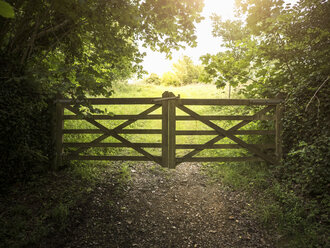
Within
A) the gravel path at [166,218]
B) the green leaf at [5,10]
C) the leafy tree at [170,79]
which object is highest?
the leafy tree at [170,79]

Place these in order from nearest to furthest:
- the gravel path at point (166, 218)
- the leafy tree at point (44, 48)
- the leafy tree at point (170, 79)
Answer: the gravel path at point (166, 218)
the leafy tree at point (44, 48)
the leafy tree at point (170, 79)

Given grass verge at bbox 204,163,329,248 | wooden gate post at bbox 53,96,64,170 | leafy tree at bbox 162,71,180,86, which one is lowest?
grass verge at bbox 204,163,329,248

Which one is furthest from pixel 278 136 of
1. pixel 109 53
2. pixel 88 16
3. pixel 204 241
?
pixel 88 16

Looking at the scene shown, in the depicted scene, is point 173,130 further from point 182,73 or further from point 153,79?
point 153,79

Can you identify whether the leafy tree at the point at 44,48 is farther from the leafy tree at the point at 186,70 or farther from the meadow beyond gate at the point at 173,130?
the leafy tree at the point at 186,70

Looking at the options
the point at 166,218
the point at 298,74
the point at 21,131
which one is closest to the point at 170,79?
the point at 298,74

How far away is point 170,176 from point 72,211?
2.62 metres

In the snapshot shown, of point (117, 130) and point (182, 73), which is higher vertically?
point (182, 73)

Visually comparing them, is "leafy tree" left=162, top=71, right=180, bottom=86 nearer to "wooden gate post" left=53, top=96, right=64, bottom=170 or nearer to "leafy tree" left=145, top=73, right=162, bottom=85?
"leafy tree" left=145, top=73, right=162, bottom=85

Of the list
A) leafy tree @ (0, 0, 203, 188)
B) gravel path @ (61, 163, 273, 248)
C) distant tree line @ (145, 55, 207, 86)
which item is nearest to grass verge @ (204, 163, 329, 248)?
gravel path @ (61, 163, 273, 248)

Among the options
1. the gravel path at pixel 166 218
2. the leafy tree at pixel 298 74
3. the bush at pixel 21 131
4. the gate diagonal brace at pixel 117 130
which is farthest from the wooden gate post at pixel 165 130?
the bush at pixel 21 131

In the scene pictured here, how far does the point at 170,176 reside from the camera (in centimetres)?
556

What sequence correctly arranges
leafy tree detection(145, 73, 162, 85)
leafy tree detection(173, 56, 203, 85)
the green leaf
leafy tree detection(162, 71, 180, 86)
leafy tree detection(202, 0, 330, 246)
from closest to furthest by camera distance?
the green leaf < leafy tree detection(202, 0, 330, 246) < leafy tree detection(173, 56, 203, 85) < leafy tree detection(162, 71, 180, 86) < leafy tree detection(145, 73, 162, 85)

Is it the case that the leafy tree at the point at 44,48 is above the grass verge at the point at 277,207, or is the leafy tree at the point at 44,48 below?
above
